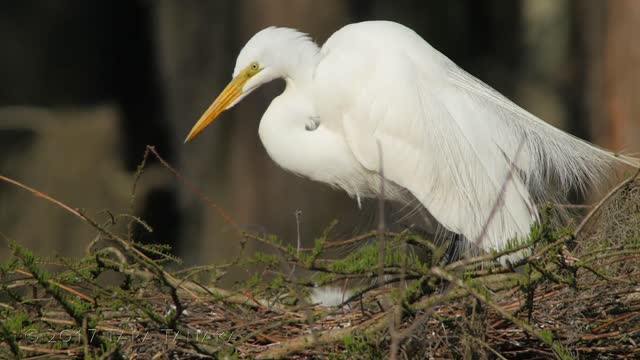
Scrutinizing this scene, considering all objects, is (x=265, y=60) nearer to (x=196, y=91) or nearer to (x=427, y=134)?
(x=427, y=134)

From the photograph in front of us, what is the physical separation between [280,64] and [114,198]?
9.70ft

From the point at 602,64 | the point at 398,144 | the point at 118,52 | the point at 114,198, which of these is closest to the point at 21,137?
the point at 114,198

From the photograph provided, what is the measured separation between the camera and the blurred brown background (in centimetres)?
454

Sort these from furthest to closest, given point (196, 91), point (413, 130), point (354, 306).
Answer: point (196, 91) → point (413, 130) → point (354, 306)

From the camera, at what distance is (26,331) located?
2.34 metres

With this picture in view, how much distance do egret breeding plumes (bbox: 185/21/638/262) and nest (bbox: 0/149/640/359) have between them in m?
0.47

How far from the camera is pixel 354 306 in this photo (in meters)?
2.62

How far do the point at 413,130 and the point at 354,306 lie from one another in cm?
59

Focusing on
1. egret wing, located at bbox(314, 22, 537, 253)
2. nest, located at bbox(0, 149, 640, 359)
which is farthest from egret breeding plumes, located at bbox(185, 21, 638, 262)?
nest, located at bbox(0, 149, 640, 359)

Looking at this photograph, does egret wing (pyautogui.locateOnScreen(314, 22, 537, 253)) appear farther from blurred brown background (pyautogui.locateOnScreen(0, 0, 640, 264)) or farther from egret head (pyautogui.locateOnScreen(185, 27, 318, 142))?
blurred brown background (pyautogui.locateOnScreen(0, 0, 640, 264))

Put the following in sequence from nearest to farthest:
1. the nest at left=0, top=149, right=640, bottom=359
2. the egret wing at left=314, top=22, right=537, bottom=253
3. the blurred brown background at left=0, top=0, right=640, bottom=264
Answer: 1. the nest at left=0, top=149, right=640, bottom=359
2. the egret wing at left=314, top=22, right=537, bottom=253
3. the blurred brown background at left=0, top=0, right=640, bottom=264

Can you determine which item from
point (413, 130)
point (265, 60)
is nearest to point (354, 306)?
point (413, 130)

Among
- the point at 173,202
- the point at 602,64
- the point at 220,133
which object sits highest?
the point at 602,64

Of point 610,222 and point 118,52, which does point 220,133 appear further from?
point 610,222
